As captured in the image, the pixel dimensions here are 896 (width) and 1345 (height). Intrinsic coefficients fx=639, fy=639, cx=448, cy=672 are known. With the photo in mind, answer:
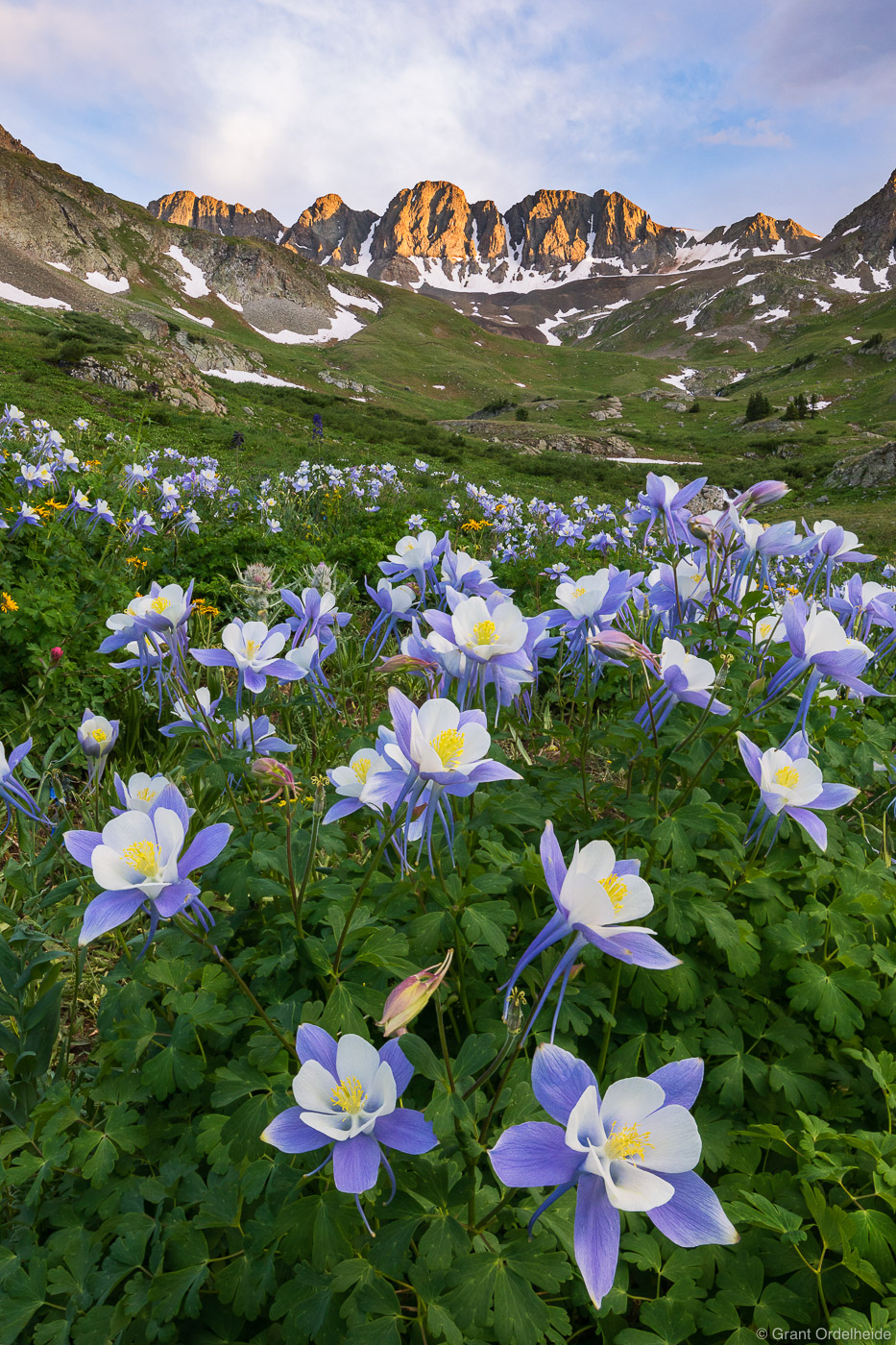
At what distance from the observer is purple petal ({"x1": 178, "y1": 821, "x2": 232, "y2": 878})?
3.55 ft

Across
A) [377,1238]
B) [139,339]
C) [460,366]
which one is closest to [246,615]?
[377,1238]

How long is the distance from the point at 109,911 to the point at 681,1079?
2.97 feet

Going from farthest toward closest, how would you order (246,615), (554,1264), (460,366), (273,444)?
(460,366), (273,444), (246,615), (554,1264)

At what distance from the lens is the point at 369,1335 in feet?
3.24

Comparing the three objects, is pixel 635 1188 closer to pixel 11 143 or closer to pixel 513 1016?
pixel 513 1016

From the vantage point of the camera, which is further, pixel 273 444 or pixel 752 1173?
pixel 273 444

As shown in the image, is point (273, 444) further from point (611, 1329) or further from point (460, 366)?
point (460, 366)

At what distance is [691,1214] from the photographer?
0.77m

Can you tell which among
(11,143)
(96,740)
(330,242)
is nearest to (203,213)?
(330,242)

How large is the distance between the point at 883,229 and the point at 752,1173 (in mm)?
195499

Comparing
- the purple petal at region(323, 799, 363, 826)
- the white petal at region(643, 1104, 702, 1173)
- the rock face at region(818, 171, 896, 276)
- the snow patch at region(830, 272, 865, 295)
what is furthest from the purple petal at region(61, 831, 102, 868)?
the rock face at region(818, 171, 896, 276)

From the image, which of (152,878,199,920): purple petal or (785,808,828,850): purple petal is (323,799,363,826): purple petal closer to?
(152,878,199,920): purple petal

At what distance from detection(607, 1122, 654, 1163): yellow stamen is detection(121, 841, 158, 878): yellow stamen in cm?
81

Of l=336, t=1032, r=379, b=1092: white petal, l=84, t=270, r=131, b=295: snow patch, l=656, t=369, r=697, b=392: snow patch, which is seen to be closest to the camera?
l=336, t=1032, r=379, b=1092: white petal
